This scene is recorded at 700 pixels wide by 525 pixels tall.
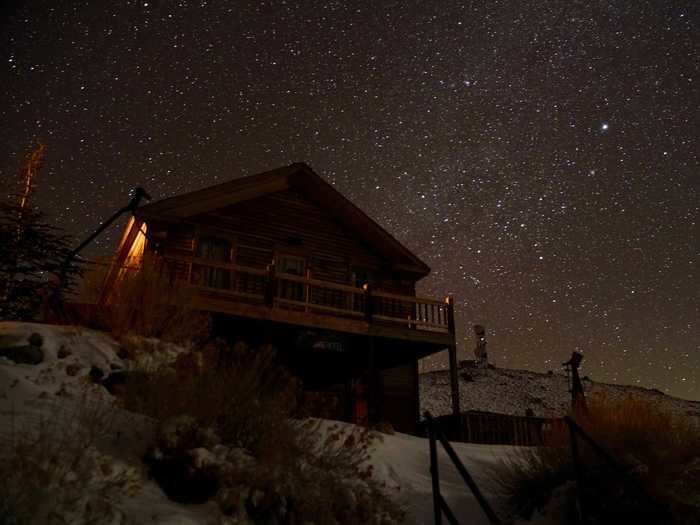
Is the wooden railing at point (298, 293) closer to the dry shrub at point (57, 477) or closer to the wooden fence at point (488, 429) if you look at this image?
the wooden fence at point (488, 429)

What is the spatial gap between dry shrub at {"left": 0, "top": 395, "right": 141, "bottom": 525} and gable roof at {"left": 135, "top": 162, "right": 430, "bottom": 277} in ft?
37.0

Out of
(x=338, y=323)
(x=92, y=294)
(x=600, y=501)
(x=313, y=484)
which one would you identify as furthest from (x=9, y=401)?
(x=92, y=294)

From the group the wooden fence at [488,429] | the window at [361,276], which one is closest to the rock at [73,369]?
the wooden fence at [488,429]

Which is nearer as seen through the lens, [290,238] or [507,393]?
[290,238]

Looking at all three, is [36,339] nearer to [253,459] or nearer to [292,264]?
[253,459]

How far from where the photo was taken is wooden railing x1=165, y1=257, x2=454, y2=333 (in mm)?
15242

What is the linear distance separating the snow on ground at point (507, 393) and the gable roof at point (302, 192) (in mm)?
30251

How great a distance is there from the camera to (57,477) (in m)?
4.98

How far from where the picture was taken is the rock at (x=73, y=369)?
370 inches

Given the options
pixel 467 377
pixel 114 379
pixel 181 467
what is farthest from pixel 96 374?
pixel 467 377

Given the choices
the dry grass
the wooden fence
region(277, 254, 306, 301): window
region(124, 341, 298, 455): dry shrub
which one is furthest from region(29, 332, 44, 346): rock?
the wooden fence

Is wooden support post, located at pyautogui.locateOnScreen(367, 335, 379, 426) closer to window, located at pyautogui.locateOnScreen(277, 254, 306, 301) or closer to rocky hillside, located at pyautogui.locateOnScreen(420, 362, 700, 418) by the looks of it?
window, located at pyautogui.locateOnScreen(277, 254, 306, 301)

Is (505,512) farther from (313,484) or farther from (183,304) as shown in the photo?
(183,304)

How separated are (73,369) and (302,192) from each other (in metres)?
12.4
